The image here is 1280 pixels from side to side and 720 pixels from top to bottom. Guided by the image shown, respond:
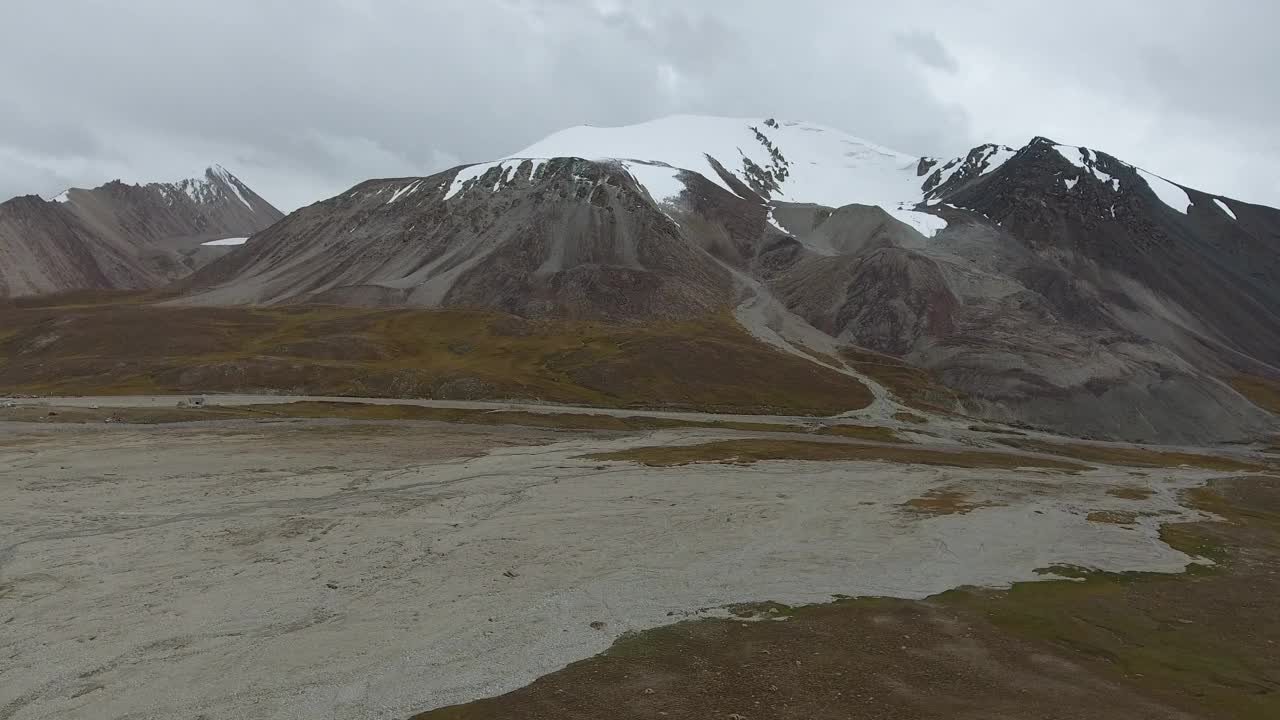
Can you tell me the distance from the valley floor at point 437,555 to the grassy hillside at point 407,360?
4112 cm

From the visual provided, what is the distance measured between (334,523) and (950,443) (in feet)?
293

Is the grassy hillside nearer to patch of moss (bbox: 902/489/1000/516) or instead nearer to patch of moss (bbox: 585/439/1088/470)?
patch of moss (bbox: 585/439/1088/470)

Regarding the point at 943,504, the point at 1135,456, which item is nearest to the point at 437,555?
the point at 943,504

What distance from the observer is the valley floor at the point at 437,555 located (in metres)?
22.6

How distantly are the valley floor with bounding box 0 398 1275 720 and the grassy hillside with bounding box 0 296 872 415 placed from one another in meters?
41.1

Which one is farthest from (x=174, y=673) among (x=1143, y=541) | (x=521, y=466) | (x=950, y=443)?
(x=950, y=443)

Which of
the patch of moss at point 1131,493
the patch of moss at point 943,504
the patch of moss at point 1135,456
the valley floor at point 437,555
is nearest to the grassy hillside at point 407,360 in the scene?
the patch of moss at point 1135,456

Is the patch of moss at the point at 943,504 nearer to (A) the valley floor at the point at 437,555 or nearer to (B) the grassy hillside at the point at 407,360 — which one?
(A) the valley floor at the point at 437,555

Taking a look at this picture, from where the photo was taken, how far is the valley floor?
22641mm

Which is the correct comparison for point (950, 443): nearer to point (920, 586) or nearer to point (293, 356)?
point (920, 586)

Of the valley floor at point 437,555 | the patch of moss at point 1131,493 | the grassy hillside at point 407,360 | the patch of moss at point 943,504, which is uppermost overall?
the grassy hillside at point 407,360

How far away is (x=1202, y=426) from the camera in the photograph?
441 ft

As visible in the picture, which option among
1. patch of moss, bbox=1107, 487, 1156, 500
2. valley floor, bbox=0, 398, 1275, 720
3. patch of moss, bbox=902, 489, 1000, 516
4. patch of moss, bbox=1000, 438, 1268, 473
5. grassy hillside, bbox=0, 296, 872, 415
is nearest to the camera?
valley floor, bbox=0, 398, 1275, 720

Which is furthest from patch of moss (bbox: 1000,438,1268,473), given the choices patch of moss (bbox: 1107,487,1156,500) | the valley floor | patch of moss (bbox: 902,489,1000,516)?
patch of moss (bbox: 902,489,1000,516)
